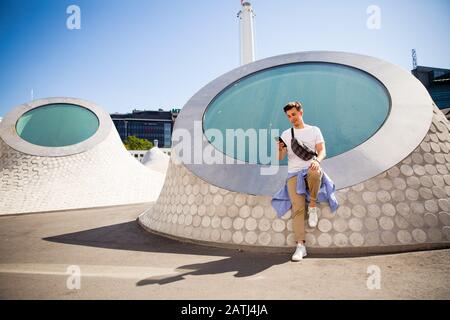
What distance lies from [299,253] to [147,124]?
11518cm

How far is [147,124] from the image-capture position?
370 ft

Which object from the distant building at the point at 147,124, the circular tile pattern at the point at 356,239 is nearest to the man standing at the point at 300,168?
the circular tile pattern at the point at 356,239

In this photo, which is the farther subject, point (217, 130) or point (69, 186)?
point (69, 186)

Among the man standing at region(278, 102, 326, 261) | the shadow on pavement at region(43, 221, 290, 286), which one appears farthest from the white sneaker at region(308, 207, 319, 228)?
the shadow on pavement at region(43, 221, 290, 286)

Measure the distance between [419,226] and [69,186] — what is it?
13.8m

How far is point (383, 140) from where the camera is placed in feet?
15.5

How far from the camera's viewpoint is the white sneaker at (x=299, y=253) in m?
3.75

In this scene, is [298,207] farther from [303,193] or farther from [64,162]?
[64,162]

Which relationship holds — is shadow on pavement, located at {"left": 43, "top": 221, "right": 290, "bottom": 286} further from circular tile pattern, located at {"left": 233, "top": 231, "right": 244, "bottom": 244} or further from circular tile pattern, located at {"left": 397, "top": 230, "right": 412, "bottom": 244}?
circular tile pattern, located at {"left": 397, "top": 230, "right": 412, "bottom": 244}

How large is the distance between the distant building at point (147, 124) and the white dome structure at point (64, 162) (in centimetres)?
9695

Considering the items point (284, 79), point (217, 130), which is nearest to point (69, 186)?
point (217, 130)

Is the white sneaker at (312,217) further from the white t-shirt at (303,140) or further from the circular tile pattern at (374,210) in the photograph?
the circular tile pattern at (374,210)

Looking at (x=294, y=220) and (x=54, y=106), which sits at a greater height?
(x=54, y=106)
